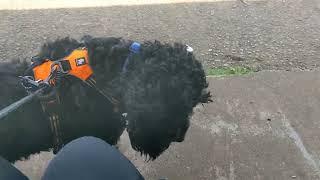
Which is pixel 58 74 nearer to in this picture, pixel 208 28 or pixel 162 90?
pixel 162 90

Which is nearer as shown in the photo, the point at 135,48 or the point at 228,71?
the point at 135,48

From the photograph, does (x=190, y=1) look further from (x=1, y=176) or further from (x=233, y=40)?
(x=1, y=176)

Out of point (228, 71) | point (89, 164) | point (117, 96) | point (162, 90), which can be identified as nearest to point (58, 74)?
point (117, 96)

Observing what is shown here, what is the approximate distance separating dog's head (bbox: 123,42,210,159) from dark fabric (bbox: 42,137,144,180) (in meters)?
0.79

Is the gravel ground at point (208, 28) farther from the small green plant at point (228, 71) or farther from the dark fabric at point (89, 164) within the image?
the dark fabric at point (89, 164)

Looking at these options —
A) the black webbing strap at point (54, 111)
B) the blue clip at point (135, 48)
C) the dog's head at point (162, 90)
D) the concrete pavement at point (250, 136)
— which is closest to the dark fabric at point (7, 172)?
the black webbing strap at point (54, 111)

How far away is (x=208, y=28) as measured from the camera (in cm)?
493

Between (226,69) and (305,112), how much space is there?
890mm

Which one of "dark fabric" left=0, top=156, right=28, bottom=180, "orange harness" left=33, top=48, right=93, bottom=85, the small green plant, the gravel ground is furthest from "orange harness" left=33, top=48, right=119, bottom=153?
the gravel ground

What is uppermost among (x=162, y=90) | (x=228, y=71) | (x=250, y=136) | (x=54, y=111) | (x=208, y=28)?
(x=162, y=90)

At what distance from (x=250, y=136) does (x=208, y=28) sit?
69.9 inches

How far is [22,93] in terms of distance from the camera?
2.48m

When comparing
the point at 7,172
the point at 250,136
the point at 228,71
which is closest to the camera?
the point at 7,172

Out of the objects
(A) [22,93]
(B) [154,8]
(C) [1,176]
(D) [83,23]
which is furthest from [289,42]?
(C) [1,176]
